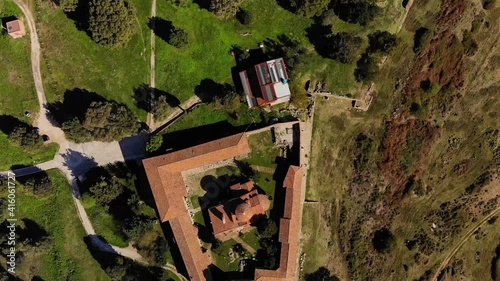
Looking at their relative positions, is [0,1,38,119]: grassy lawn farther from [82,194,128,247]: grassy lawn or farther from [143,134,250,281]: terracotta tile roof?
[143,134,250,281]: terracotta tile roof

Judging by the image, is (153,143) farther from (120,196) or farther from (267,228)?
(267,228)

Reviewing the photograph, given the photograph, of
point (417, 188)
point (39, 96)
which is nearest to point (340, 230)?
point (417, 188)

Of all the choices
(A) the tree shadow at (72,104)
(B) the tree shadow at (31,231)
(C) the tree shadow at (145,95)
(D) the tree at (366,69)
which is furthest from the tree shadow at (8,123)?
(D) the tree at (366,69)

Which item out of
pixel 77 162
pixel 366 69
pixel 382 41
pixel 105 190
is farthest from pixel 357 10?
pixel 77 162

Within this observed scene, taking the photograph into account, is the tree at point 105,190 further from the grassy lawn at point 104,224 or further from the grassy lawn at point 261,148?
the grassy lawn at point 261,148

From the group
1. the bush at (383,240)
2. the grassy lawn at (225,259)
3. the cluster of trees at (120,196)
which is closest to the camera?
the cluster of trees at (120,196)

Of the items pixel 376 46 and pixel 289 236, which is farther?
pixel 376 46

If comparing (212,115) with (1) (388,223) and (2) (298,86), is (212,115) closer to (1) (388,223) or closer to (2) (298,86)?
(2) (298,86)
